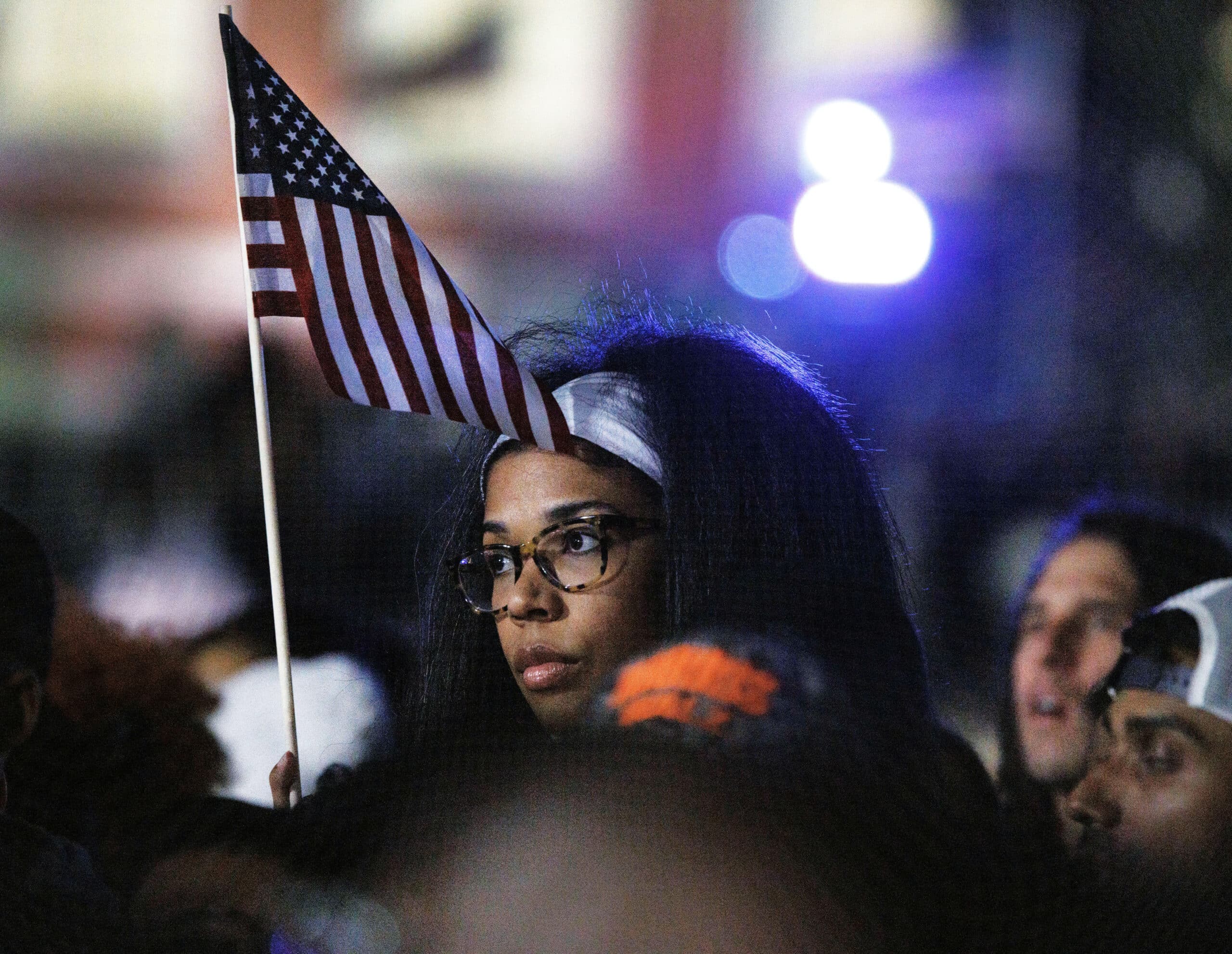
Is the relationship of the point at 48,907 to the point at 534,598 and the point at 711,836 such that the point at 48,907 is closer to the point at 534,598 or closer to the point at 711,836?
the point at 534,598

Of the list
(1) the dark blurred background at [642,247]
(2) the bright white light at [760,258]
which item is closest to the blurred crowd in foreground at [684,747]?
(1) the dark blurred background at [642,247]

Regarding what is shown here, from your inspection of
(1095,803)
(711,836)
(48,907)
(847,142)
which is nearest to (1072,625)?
(1095,803)

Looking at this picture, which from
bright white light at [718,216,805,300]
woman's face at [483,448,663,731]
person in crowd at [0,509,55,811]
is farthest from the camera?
bright white light at [718,216,805,300]

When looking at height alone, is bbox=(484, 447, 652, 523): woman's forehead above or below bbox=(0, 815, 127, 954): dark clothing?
above

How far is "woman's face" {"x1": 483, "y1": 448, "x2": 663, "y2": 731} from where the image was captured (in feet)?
3.15

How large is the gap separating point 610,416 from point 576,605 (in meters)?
0.16

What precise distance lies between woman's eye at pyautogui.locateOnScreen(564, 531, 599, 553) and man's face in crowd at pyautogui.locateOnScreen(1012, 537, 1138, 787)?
57cm

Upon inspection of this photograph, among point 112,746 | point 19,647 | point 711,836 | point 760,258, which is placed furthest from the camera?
point 760,258

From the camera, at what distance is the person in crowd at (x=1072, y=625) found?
47.9 inches

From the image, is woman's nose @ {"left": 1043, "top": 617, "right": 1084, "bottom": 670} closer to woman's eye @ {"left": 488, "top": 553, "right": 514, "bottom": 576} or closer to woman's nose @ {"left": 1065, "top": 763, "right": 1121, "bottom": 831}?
woman's nose @ {"left": 1065, "top": 763, "right": 1121, "bottom": 831}

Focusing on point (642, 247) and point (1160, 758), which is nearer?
point (1160, 758)

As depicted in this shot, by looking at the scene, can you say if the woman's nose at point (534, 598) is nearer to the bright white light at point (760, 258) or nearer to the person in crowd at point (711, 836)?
the person in crowd at point (711, 836)

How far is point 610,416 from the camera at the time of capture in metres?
1.01

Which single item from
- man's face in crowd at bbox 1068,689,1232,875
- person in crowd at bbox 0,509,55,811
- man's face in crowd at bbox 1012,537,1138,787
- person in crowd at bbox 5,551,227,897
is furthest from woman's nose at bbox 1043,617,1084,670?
person in crowd at bbox 0,509,55,811
